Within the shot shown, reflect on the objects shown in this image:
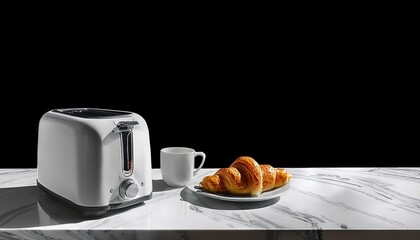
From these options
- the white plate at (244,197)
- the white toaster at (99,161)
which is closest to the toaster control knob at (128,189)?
the white toaster at (99,161)

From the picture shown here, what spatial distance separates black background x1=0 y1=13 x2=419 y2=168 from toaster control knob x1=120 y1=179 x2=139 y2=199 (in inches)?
26.8

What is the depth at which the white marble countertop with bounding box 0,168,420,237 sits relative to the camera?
0.78 meters

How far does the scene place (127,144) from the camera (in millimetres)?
845

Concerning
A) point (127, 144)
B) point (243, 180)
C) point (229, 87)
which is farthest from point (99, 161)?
point (229, 87)

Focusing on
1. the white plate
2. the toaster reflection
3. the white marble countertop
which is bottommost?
the white marble countertop

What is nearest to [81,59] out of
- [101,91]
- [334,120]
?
[101,91]

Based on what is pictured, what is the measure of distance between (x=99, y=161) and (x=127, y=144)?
0.24 feet

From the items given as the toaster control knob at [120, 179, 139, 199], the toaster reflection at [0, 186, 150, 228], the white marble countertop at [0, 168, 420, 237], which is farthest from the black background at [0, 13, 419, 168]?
the toaster control knob at [120, 179, 139, 199]

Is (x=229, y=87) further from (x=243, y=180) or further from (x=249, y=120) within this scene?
(x=243, y=180)

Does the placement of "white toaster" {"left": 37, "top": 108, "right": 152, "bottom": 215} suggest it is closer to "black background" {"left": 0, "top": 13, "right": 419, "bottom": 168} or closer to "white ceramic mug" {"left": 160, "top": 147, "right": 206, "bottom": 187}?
"white ceramic mug" {"left": 160, "top": 147, "right": 206, "bottom": 187}

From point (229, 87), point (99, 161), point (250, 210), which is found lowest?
point (250, 210)

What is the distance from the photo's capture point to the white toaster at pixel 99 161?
31.5 inches

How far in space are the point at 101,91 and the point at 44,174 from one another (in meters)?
0.59

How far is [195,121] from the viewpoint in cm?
154
